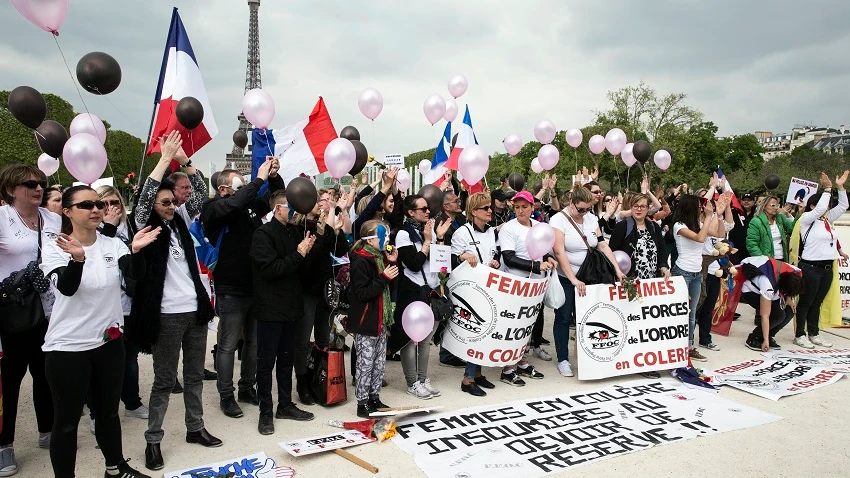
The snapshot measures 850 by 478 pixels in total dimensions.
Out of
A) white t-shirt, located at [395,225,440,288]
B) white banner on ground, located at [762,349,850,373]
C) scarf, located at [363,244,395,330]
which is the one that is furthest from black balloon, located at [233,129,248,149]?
white banner on ground, located at [762,349,850,373]

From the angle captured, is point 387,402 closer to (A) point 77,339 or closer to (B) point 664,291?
(A) point 77,339

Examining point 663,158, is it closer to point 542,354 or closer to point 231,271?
point 542,354

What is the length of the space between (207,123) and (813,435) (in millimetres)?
5986

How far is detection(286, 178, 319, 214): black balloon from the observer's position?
3.92 m

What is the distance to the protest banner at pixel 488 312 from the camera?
17.6 feet

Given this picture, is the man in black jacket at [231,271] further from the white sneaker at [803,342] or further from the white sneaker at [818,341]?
the white sneaker at [818,341]

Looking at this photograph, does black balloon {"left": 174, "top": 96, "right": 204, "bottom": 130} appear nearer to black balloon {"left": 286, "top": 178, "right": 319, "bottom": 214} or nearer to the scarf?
black balloon {"left": 286, "top": 178, "right": 319, "bottom": 214}

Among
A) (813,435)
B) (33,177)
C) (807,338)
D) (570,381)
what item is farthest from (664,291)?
(33,177)

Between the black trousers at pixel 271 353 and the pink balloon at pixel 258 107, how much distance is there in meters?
2.17

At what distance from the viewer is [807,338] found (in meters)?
7.44

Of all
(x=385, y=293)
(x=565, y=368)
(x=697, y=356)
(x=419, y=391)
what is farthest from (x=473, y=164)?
(x=697, y=356)

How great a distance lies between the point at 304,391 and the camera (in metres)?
5.08

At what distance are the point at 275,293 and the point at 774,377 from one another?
5.26m

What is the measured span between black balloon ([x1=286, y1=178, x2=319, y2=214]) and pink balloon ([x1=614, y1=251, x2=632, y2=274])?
3471mm
